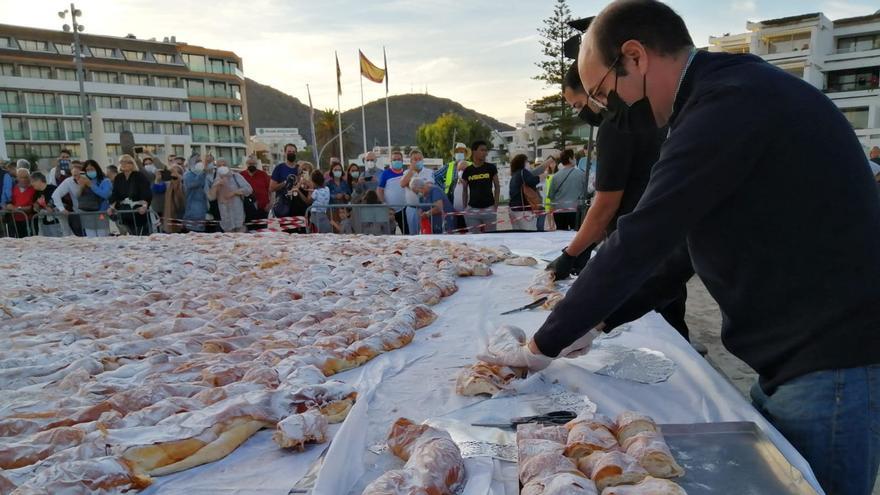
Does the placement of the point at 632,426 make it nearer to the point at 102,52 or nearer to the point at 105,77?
the point at 105,77

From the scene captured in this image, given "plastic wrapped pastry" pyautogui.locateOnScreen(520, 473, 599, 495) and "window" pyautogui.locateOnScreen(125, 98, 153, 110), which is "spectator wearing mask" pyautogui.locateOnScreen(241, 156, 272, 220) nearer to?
"plastic wrapped pastry" pyautogui.locateOnScreen(520, 473, 599, 495)

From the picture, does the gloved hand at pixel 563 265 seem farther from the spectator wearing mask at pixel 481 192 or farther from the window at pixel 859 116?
the window at pixel 859 116

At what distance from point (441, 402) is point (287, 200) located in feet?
28.6

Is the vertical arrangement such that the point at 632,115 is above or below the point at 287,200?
above

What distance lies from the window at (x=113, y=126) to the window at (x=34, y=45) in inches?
360

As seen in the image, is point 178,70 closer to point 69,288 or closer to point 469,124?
point 469,124

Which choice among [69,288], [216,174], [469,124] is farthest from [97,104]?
[69,288]

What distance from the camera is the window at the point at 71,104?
2318 inches

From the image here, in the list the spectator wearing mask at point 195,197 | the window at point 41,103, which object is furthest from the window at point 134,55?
the spectator wearing mask at point 195,197

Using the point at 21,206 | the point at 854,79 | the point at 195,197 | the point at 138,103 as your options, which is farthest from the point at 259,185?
the point at 138,103

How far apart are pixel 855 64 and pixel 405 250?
185 feet

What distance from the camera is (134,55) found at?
202 ft

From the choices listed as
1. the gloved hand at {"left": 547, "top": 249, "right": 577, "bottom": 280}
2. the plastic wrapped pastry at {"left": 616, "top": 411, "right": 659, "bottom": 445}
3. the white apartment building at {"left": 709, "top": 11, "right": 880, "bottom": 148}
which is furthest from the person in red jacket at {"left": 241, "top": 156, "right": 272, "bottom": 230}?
the white apartment building at {"left": 709, "top": 11, "right": 880, "bottom": 148}

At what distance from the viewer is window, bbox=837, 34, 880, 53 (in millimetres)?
47347
